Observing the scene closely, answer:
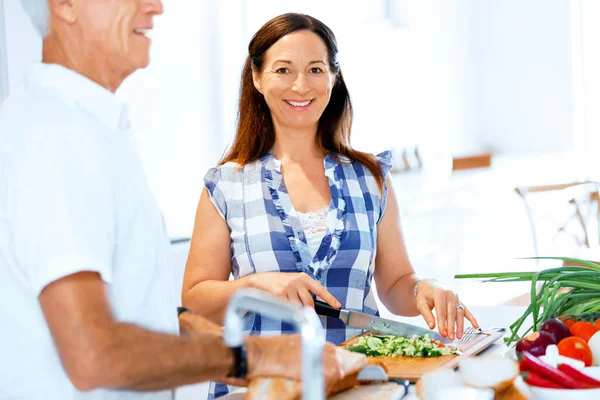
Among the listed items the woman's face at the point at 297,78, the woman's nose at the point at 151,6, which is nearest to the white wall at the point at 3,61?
the woman's face at the point at 297,78

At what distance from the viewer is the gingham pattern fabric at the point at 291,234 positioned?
2014 millimetres

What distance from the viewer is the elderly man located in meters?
0.92

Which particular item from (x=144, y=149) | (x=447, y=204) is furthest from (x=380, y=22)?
(x=144, y=149)

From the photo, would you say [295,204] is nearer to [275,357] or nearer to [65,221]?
[275,357]

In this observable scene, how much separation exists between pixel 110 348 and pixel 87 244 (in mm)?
121

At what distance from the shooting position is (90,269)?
0.93 m

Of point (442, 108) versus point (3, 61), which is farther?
point (442, 108)

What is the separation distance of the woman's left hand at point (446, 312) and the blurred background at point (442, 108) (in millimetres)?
1468

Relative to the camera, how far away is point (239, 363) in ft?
3.30

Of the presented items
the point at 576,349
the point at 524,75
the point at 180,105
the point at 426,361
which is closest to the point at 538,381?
the point at 576,349

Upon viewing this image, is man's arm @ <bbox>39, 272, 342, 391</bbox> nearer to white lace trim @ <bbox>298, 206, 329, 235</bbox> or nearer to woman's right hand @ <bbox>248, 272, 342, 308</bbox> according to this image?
woman's right hand @ <bbox>248, 272, 342, 308</bbox>

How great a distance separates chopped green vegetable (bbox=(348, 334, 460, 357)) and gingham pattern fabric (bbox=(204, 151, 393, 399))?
0.42m

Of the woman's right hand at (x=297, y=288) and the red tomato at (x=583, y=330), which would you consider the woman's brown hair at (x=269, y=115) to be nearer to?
the woman's right hand at (x=297, y=288)

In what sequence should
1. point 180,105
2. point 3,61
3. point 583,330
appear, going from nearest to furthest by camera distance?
point 583,330
point 3,61
point 180,105
